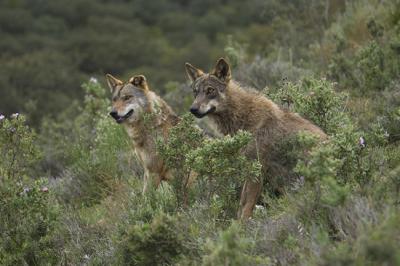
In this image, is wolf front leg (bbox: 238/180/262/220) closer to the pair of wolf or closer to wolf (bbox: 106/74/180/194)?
the pair of wolf

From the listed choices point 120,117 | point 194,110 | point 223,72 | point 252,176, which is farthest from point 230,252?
point 120,117

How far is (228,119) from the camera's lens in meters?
7.51

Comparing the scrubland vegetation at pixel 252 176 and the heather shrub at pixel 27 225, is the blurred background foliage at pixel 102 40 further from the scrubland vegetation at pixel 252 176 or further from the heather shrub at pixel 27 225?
the heather shrub at pixel 27 225

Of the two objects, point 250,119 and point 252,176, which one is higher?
point 250,119

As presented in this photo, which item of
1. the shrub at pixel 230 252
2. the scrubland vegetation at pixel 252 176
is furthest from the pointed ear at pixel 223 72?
the shrub at pixel 230 252

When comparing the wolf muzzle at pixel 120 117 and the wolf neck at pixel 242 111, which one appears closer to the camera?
the wolf neck at pixel 242 111

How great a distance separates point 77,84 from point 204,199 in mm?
29892

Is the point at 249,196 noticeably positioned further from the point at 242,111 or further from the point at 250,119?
the point at 242,111

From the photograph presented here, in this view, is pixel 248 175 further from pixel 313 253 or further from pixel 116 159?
pixel 116 159

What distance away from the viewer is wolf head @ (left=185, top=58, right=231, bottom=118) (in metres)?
7.46

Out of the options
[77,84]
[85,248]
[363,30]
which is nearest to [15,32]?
[77,84]

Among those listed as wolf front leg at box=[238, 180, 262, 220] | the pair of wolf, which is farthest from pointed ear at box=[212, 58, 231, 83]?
wolf front leg at box=[238, 180, 262, 220]

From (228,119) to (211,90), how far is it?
0.36 meters

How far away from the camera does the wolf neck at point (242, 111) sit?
7.34 metres
